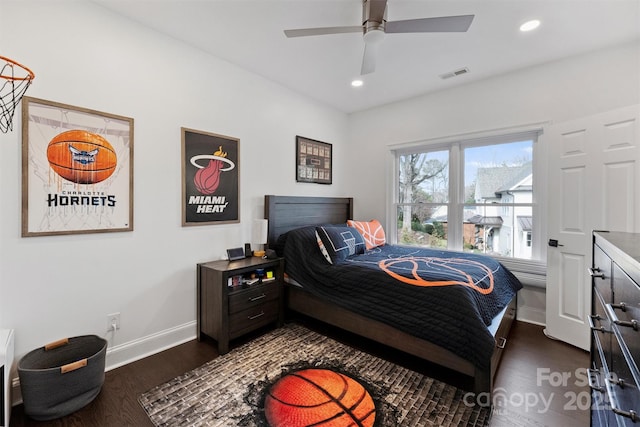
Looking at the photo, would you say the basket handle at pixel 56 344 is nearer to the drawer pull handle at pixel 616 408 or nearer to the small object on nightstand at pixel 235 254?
the small object on nightstand at pixel 235 254

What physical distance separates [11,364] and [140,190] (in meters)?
1.27

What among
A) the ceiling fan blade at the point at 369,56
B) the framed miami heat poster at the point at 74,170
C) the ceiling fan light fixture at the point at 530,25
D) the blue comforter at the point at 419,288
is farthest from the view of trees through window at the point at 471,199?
the framed miami heat poster at the point at 74,170

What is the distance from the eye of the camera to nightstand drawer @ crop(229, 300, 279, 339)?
234 centimetres

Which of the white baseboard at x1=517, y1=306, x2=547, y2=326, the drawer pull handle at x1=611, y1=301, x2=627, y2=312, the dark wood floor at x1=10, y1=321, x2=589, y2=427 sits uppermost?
the drawer pull handle at x1=611, y1=301, x2=627, y2=312

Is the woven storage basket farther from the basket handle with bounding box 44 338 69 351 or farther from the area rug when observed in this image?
the area rug

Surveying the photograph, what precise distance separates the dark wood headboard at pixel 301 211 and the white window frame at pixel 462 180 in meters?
0.69

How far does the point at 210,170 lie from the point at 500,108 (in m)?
3.16

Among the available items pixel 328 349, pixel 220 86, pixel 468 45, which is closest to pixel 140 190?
pixel 220 86

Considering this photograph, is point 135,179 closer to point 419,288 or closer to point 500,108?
point 419,288

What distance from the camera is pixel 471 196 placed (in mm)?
3412

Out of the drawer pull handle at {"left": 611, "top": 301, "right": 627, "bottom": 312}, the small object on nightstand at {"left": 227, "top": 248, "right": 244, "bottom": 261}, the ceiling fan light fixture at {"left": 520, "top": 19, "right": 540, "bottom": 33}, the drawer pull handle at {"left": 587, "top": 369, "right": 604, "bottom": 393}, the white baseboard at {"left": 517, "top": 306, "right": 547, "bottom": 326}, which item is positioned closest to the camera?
the drawer pull handle at {"left": 611, "top": 301, "right": 627, "bottom": 312}

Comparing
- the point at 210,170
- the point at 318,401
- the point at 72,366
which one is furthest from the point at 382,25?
the point at 72,366

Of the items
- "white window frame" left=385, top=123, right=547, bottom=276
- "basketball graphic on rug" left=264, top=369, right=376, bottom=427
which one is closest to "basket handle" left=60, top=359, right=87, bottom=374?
"basketball graphic on rug" left=264, top=369, right=376, bottom=427

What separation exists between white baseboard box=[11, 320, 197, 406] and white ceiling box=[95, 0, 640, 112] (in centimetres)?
253
